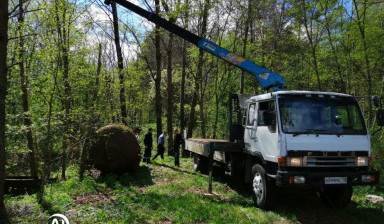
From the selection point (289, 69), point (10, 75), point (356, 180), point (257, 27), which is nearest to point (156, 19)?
point (10, 75)

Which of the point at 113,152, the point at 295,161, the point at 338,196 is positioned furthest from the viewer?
the point at 113,152

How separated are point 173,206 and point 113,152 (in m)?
4.84

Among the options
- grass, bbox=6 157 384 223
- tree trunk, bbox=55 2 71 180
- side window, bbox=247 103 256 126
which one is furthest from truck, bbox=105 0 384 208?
tree trunk, bbox=55 2 71 180

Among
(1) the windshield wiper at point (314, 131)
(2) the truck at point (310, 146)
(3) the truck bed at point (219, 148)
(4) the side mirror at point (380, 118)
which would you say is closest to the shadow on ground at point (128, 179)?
(3) the truck bed at point (219, 148)

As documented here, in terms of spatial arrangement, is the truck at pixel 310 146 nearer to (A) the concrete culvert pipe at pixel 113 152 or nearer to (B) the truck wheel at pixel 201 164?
(B) the truck wheel at pixel 201 164

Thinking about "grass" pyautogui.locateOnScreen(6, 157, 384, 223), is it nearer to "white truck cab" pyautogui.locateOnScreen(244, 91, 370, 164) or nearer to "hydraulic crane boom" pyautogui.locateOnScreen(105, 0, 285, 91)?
"white truck cab" pyautogui.locateOnScreen(244, 91, 370, 164)

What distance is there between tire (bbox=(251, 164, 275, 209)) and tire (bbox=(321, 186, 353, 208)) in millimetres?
1797

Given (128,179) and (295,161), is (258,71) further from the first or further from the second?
(128,179)

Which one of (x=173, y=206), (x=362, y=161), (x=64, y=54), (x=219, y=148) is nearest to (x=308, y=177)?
(x=362, y=161)

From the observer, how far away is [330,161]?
6789 mm

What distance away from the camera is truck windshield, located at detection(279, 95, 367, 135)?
22.9 ft

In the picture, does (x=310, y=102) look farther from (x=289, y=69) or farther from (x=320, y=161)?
(x=289, y=69)

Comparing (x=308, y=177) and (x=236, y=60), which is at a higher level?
(x=236, y=60)

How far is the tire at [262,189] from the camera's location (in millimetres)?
7332
